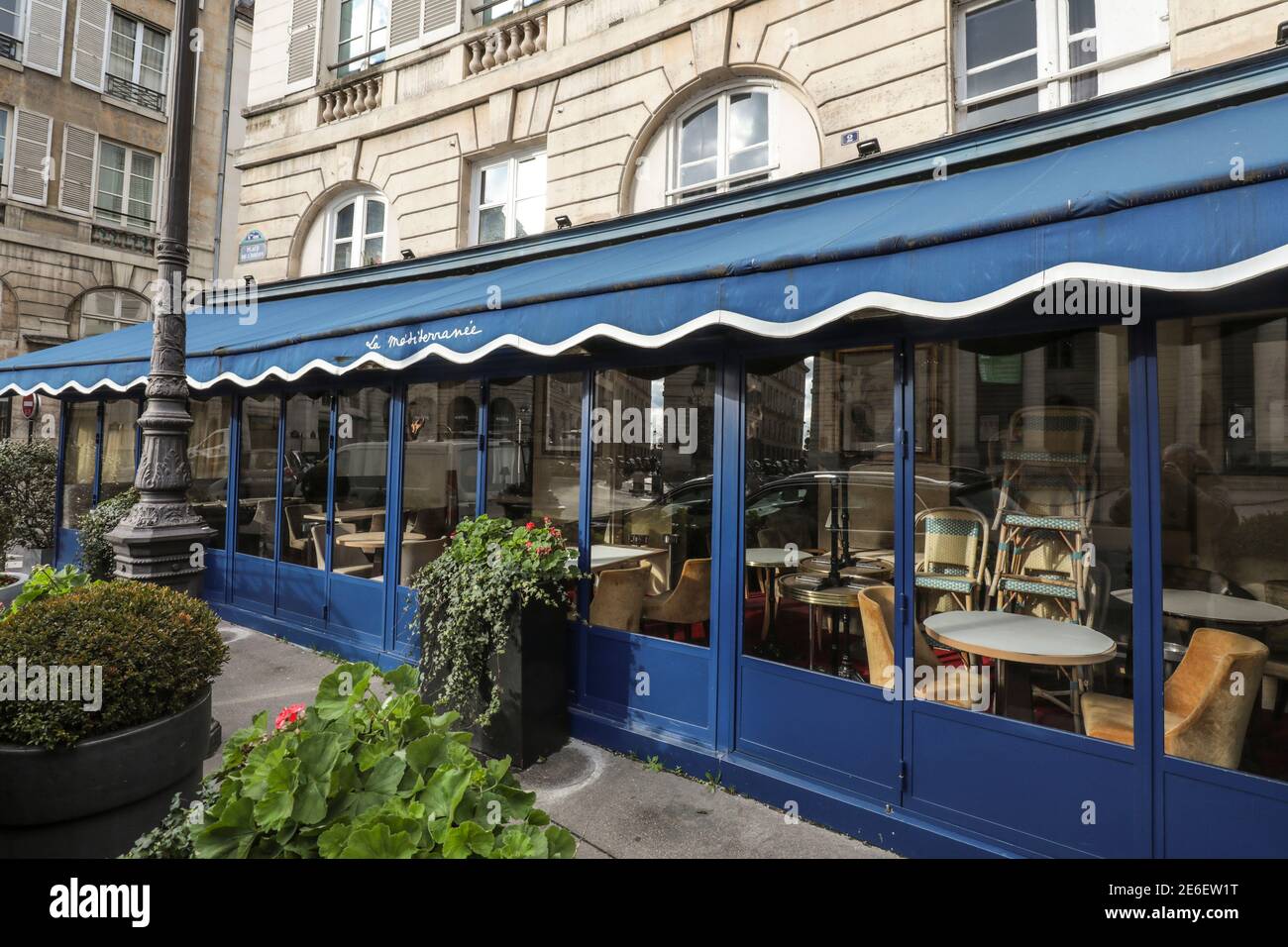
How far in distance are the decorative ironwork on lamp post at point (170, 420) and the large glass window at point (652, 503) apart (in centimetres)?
282

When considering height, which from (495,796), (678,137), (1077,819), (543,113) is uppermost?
(543,113)

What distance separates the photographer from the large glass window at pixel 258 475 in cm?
787

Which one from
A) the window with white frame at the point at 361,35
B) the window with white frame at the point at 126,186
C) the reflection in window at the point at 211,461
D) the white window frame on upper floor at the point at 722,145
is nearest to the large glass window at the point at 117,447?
the reflection in window at the point at 211,461

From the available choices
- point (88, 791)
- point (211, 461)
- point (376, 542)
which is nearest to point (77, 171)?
point (211, 461)

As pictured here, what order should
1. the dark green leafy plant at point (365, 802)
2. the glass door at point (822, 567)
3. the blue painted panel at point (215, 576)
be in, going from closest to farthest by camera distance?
the dark green leafy plant at point (365, 802), the glass door at point (822, 567), the blue painted panel at point (215, 576)

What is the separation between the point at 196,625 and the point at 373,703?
6.11ft

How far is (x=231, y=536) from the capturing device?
8219mm

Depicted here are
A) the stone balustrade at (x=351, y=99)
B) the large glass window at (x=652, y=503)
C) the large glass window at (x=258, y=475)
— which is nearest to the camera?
the large glass window at (x=652, y=503)

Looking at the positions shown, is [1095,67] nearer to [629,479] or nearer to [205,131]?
[629,479]

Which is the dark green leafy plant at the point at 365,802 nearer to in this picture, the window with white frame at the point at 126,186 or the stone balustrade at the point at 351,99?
the stone balustrade at the point at 351,99

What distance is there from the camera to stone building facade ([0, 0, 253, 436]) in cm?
1867

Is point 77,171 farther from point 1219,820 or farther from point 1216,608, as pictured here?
point 1219,820

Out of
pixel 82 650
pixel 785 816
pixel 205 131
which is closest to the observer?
pixel 82 650
